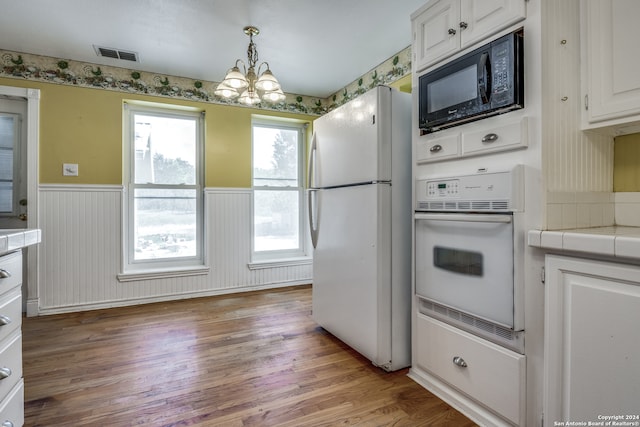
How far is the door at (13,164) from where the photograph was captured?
2965 mm

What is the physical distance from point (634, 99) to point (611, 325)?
2.89ft

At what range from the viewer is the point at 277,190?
4152 mm

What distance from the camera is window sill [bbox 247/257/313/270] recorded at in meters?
3.89

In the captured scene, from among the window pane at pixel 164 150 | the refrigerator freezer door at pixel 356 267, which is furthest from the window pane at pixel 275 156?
the refrigerator freezer door at pixel 356 267

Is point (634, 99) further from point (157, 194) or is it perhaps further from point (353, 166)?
point (157, 194)

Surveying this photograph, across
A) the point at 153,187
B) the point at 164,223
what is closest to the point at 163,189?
the point at 153,187

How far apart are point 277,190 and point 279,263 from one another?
0.94 meters

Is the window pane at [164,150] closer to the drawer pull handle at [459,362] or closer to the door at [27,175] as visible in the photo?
the door at [27,175]

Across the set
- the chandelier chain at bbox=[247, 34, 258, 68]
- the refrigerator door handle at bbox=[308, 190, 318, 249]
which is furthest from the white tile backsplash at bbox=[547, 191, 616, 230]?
the chandelier chain at bbox=[247, 34, 258, 68]

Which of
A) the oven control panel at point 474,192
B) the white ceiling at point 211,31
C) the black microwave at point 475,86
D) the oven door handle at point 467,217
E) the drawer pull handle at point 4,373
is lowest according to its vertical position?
the drawer pull handle at point 4,373

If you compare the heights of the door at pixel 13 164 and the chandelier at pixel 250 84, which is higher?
the chandelier at pixel 250 84

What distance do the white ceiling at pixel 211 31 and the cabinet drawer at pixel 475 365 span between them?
7.24ft

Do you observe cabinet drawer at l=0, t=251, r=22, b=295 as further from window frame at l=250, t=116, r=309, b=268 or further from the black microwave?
window frame at l=250, t=116, r=309, b=268

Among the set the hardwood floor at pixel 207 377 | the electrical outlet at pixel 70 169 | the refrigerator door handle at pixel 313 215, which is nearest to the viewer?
the hardwood floor at pixel 207 377
